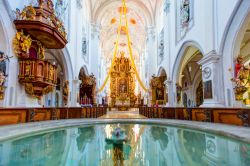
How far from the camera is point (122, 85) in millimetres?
25328

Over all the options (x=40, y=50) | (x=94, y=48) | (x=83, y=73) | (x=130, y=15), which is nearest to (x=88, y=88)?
(x=83, y=73)

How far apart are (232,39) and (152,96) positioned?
11700 mm

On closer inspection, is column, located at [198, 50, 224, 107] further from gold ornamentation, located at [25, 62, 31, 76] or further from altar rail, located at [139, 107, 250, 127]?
gold ornamentation, located at [25, 62, 31, 76]

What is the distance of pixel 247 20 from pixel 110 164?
6902 millimetres

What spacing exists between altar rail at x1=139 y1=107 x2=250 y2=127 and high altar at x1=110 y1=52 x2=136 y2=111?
44.2 feet

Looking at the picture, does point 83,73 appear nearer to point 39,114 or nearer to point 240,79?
point 39,114

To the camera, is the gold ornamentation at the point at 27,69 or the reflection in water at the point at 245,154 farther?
the gold ornamentation at the point at 27,69

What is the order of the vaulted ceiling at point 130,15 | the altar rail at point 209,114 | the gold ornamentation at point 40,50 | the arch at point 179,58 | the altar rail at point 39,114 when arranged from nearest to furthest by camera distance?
the altar rail at point 209,114 < the altar rail at point 39,114 < the gold ornamentation at point 40,50 < the arch at point 179,58 < the vaulted ceiling at point 130,15

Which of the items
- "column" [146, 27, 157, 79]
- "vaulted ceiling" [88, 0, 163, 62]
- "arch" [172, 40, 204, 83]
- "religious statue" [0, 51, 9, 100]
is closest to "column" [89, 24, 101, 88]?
"vaulted ceiling" [88, 0, 163, 62]

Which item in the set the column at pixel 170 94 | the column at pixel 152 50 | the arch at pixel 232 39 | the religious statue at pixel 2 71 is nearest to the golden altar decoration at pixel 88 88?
the column at pixel 152 50

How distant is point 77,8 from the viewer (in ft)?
47.6

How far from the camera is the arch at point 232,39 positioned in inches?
257

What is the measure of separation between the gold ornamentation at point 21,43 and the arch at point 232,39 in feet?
25.1

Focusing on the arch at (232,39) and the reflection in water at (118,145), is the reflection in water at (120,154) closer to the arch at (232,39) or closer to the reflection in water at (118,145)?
the reflection in water at (118,145)
